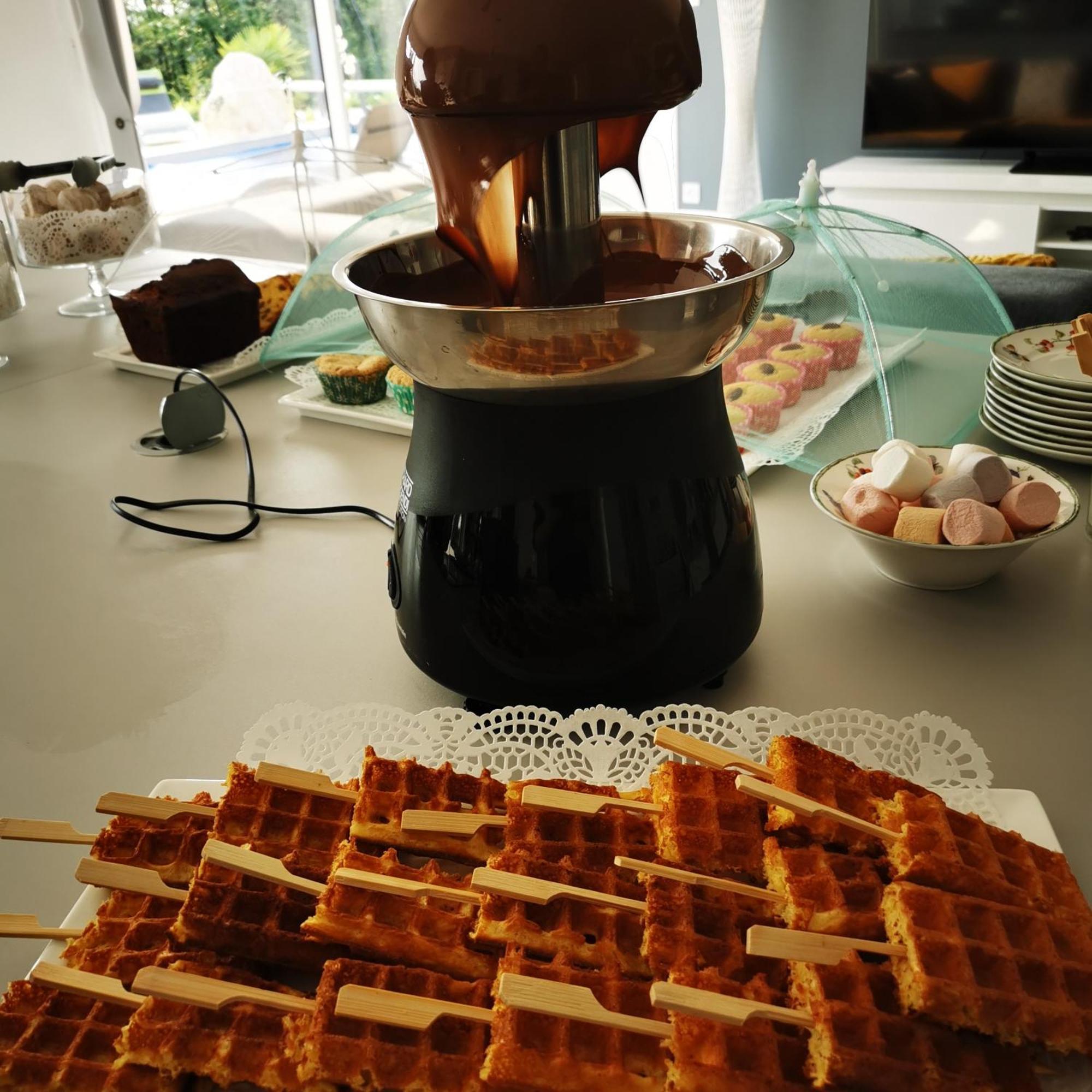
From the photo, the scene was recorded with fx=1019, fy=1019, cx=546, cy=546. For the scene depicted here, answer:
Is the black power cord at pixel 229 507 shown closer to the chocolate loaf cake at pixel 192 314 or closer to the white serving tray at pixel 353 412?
the white serving tray at pixel 353 412

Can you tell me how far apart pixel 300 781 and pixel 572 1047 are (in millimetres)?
256

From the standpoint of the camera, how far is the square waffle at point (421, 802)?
653 mm

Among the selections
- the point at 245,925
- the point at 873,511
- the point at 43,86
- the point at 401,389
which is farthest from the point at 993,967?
the point at 43,86

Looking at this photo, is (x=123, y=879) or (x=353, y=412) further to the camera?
(x=353, y=412)

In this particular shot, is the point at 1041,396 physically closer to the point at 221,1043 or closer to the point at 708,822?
the point at 708,822

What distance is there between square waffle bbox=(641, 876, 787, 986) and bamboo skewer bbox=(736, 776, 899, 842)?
2.4 inches

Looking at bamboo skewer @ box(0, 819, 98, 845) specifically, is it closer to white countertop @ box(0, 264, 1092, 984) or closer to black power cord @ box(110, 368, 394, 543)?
white countertop @ box(0, 264, 1092, 984)

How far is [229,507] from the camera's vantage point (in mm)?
1262

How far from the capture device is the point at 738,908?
23.4 inches

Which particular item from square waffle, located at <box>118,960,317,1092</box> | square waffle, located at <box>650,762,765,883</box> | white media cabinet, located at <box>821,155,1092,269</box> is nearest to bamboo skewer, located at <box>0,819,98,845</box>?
square waffle, located at <box>118,960,317,1092</box>

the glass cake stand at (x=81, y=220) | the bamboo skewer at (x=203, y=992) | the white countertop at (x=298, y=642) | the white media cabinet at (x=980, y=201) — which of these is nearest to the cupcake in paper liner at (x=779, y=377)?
the white countertop at (x=298, y=642)

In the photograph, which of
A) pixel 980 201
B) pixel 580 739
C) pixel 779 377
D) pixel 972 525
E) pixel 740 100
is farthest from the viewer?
pixel 740 100

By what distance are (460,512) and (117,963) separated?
0.36 m

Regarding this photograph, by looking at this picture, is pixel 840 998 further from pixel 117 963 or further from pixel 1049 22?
pixel 1049 22
